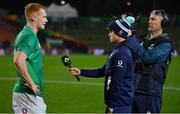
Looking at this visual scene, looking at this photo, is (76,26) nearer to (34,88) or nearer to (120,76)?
(34,88)

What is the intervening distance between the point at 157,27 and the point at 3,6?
29872 millimetres

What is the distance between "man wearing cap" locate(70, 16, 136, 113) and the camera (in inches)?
229

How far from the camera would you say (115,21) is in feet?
20.0

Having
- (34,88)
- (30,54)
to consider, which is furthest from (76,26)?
(34,88)

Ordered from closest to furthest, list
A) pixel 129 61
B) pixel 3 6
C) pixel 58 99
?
1. pixel 129 61
2. pixel 58 99
3. pixel 3 6

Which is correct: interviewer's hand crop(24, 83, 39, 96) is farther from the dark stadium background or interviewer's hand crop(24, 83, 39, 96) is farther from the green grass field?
the dark stadium background

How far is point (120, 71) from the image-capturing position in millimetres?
5797

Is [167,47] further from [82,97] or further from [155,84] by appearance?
[82,97]

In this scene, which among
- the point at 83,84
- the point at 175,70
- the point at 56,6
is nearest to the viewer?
the point at 83,84

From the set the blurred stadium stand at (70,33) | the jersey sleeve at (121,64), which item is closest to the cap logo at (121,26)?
the jersey sleeve at (121,64)

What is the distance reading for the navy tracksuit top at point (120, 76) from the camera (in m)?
5.81

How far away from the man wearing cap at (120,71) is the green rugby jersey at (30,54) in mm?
895

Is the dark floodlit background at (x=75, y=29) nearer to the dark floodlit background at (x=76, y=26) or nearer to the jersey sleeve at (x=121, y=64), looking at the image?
the dark floodlit background at (x=76, y=26)

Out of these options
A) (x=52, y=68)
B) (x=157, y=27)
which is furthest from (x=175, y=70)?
(x=157, y=27)
